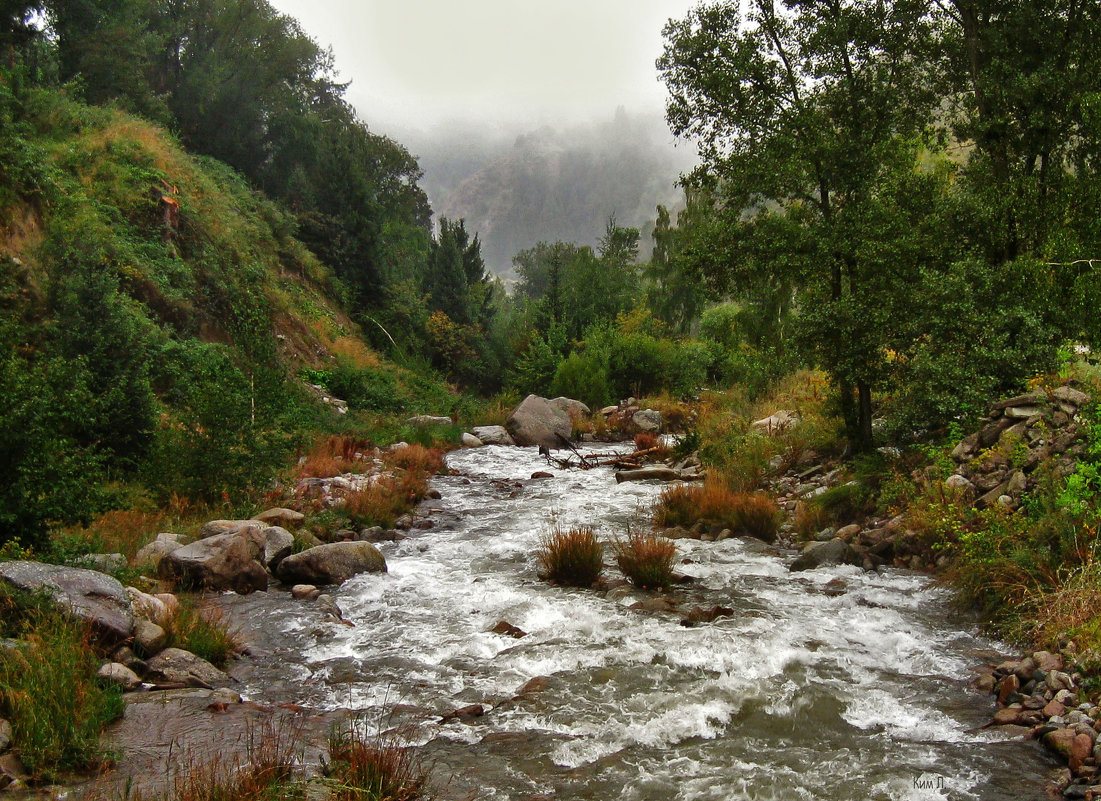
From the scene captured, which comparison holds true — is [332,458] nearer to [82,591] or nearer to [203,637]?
[203,637]

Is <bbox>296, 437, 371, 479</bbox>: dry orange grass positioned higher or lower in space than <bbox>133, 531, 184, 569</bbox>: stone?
higher

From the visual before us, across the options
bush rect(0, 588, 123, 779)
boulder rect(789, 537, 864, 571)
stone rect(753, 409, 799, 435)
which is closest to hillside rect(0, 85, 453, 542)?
bush rect(0, 588, 123, 779)

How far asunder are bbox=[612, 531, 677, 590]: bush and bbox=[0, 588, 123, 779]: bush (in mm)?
5221

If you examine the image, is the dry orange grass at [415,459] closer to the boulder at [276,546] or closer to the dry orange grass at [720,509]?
the boulder at [276,546]

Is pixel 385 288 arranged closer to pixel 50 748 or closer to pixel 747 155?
pixel 747 155

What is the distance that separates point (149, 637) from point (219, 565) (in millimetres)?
2267

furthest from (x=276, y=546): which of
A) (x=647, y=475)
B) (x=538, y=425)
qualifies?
(x=538, y=425)

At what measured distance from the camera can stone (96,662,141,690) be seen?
4.93 m

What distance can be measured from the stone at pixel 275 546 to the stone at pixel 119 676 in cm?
342

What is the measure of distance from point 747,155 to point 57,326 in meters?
11.0

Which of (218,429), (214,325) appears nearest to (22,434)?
(218,429)

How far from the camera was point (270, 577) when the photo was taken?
8.37 m

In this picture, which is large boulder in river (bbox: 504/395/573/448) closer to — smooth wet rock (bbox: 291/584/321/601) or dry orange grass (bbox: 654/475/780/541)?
dry orange grass (bbox: 654/475/780/541)

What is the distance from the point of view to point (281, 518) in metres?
9.73
